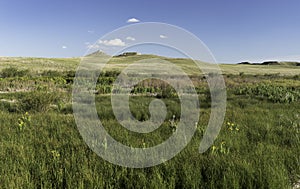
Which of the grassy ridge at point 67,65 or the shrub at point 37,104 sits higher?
the grassy ridge at point 67,65

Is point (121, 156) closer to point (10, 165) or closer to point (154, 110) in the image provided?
point (10, 165)

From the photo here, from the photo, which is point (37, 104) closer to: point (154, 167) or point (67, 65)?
point (154, 167)

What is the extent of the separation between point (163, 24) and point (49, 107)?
5841 millimetres

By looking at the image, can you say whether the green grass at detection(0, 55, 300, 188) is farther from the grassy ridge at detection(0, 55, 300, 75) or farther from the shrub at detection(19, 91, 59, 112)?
the grassy ridge at detection(0, 55, 300, 75)

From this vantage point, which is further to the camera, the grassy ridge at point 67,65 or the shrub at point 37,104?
the grassy ridge at point 67,65

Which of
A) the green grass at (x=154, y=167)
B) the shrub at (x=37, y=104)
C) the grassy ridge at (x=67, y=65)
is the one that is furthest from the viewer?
the grassy ridge at (x=67, y=65)

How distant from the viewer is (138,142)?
179 inches

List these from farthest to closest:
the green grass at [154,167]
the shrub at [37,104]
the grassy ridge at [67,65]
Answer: the grassy ridge at [67,65] → the shrub at [37,104] → the green grass at [154,167]

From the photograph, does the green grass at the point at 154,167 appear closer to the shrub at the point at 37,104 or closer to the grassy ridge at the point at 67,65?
the shrub at the point at 37,104

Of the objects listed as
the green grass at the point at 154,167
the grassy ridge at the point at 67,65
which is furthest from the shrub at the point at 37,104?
the grassy ridge at the point at 67,65

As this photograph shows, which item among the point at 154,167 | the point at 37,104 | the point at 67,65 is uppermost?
the point at 67,65

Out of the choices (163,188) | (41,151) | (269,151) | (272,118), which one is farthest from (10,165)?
(272,118)

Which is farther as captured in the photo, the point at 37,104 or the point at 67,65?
the point at 67,65

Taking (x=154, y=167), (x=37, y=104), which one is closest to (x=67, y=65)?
(x=37, y=104)
